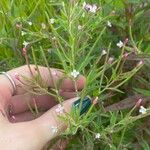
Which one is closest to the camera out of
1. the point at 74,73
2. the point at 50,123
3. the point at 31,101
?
the point at 74,73

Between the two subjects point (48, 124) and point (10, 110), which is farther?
point (10, 110)

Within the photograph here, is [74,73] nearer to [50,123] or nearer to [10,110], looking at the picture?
[50,123]

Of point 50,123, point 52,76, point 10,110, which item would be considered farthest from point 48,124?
point 10,110

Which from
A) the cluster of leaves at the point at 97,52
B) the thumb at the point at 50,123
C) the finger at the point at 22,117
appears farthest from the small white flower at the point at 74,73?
the finger at the point at 22,117

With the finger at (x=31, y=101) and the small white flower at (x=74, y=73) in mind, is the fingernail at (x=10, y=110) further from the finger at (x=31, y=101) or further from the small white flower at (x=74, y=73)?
the small white flower at (x=74, y=73)

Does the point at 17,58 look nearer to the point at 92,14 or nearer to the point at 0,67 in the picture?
the point at 0,67

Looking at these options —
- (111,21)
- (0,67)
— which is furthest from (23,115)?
(111,21)
